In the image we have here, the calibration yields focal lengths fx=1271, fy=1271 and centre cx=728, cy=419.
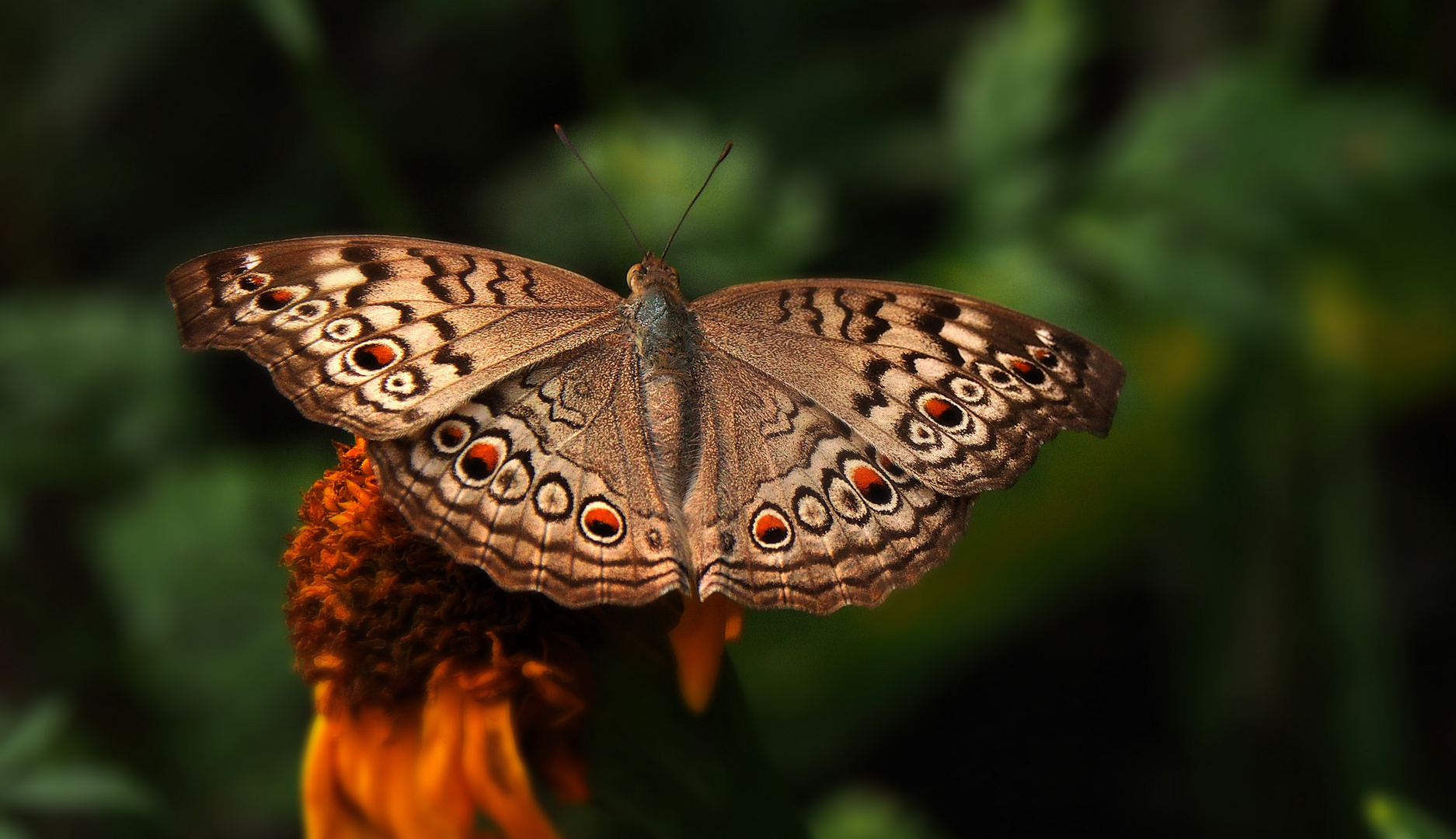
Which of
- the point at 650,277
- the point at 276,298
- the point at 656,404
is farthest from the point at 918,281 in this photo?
the point at 276,298

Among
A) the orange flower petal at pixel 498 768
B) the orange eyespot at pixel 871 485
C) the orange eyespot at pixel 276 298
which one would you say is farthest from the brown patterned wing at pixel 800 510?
the orange eyespot at pixel 276 298

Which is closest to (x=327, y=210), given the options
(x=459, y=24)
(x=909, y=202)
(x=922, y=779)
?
(x=459, y=24)

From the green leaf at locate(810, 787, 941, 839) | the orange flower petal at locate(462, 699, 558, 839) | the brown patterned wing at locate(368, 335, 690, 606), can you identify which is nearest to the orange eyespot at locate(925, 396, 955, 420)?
the brown patterned wing at locate(368, 335, 690, 606)

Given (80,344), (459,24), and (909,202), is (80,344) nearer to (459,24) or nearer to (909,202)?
(459,24)

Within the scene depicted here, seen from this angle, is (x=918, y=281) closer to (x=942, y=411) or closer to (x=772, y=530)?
(x=942, y=411)

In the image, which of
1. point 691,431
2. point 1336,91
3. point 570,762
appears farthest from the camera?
point 1336,91
